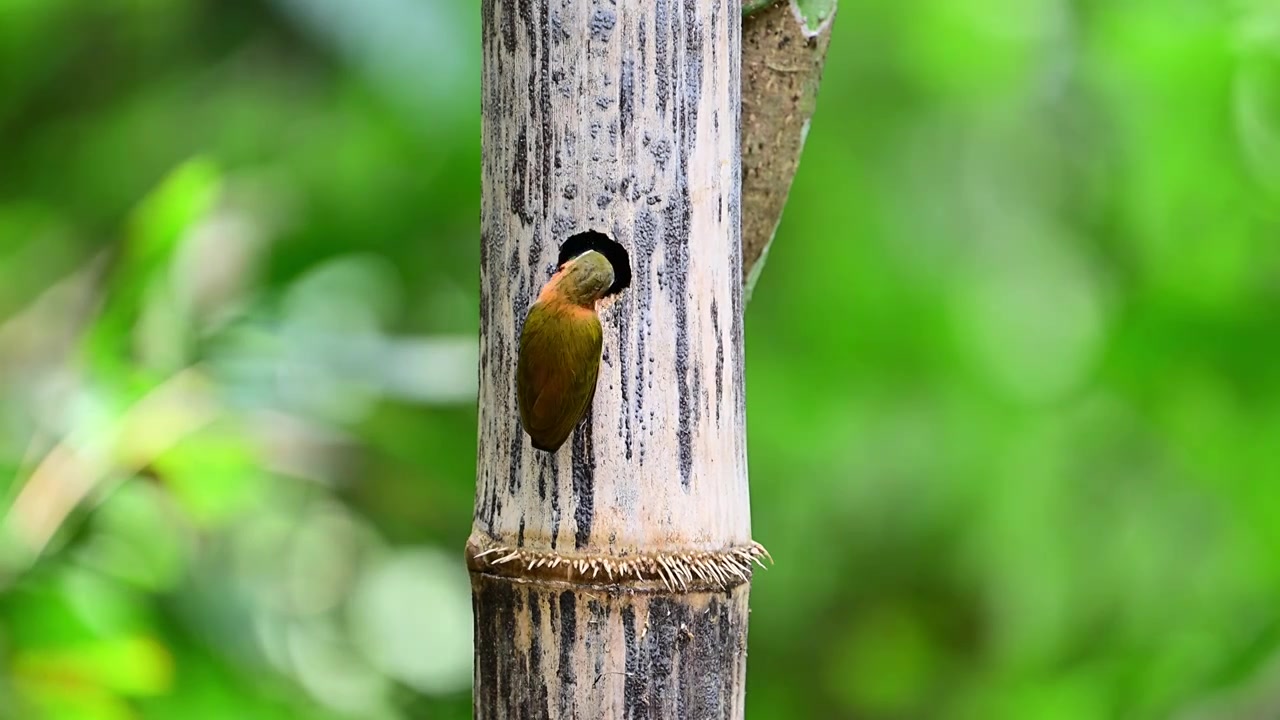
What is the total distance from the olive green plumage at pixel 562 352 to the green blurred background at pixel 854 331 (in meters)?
1.88

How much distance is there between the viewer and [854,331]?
3.88 m

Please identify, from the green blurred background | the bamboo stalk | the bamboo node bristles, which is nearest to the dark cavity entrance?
the bamboo stalk

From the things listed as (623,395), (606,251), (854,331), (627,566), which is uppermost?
(854,331)

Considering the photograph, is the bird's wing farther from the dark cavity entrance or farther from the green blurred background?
the green blurred background

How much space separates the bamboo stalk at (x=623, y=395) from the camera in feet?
4.00

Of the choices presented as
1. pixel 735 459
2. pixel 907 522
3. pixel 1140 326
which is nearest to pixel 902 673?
pixel 907 522

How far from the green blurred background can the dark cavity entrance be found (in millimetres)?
1858

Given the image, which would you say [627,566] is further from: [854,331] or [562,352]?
[854,331]

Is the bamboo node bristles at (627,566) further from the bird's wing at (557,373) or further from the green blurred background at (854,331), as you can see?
the green blurred background at (854,331)

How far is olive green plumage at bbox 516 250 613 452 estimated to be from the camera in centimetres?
120

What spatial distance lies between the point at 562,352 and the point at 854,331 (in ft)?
9.09

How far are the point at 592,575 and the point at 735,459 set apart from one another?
185mm

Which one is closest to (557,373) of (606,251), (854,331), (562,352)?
(562,352)

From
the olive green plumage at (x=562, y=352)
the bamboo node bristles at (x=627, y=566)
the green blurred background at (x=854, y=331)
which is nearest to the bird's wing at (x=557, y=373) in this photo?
the olive green plumage at (x=562, y=352)
